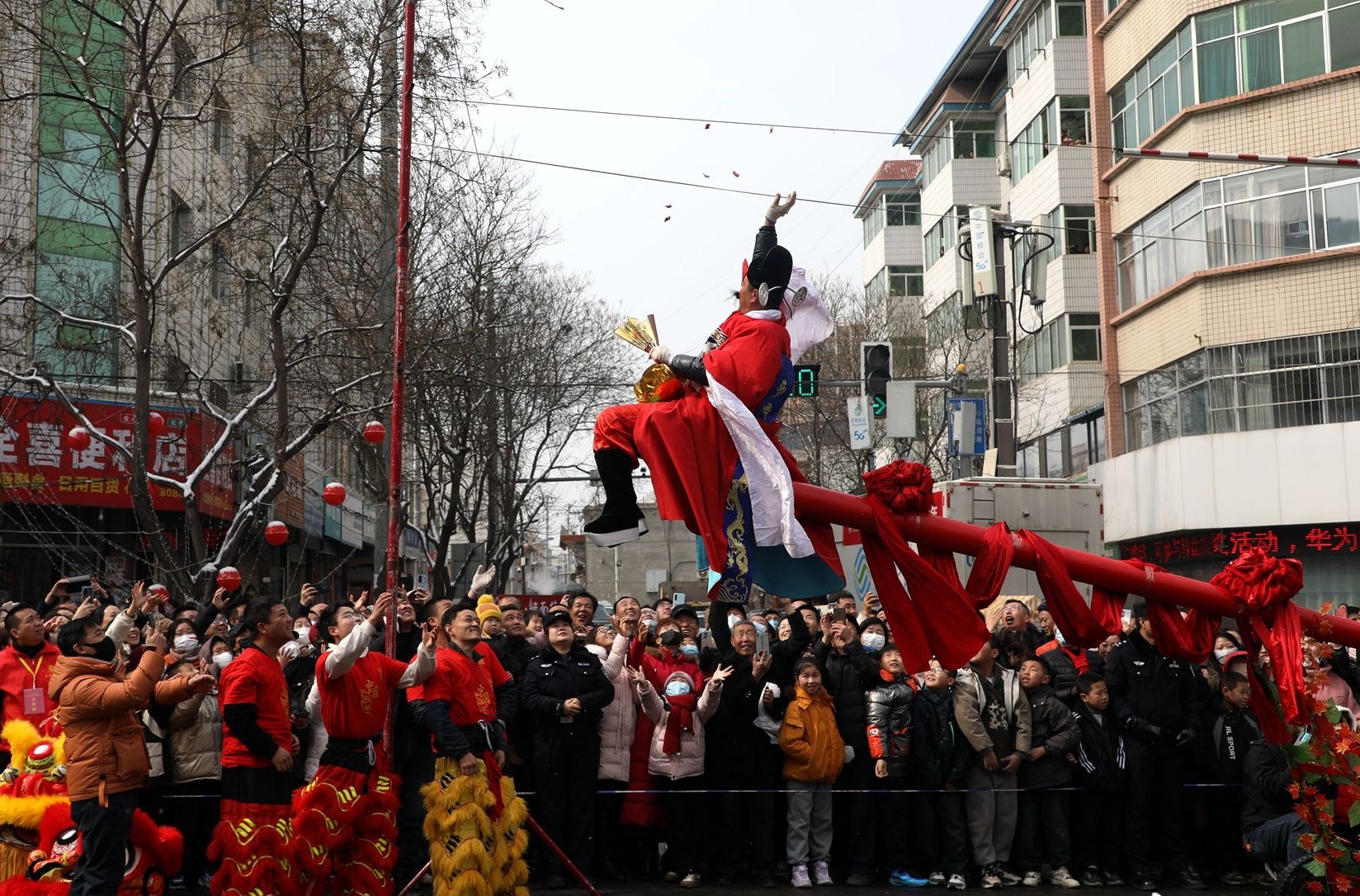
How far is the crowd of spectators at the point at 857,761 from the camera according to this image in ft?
34.1

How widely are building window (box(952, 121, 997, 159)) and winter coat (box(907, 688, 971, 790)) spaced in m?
32.6

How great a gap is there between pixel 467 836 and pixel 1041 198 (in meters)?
29.2

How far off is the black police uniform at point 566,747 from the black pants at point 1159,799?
13.5 feet

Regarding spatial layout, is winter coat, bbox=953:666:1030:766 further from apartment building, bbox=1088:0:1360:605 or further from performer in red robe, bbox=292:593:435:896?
apartment building, bbox=1088:0:1360:605

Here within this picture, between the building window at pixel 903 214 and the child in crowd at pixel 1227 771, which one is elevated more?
the building window at pixel 903 214

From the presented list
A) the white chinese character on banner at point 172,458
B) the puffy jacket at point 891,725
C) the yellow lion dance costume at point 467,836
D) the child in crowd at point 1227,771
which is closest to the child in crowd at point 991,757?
the puffy jacket at point 891,725

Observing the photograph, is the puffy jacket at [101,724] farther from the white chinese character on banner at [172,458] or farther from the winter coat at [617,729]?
the white chinese character on banner at [172,458]

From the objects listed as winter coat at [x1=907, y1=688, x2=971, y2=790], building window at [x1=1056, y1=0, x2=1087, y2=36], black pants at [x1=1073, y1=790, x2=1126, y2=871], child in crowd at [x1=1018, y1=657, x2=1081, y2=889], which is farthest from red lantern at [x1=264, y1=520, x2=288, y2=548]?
building window at [x1=1056, y1=0, x2=1087, y2=36]

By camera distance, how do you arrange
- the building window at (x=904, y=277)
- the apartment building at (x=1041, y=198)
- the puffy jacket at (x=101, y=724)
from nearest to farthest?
the puffy jacket at (x=101, y=724), the apartment building at (x=1041, y=198), the building window at (x=904, y=277)

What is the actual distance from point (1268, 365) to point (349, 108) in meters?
16.6

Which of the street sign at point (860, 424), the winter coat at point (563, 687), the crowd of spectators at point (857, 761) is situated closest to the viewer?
the winter coat at point (563, 687)

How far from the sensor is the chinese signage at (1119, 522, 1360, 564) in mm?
23484

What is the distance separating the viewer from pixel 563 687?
33.9 feet

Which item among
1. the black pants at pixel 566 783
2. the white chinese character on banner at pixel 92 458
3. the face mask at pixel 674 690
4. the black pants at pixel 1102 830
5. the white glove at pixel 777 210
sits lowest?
the black pants at pixel 1102 830
